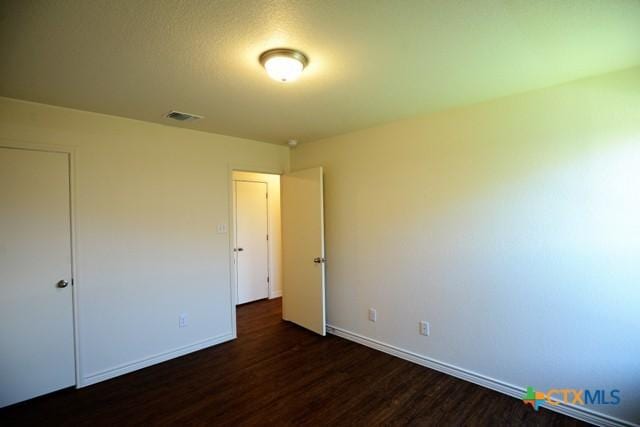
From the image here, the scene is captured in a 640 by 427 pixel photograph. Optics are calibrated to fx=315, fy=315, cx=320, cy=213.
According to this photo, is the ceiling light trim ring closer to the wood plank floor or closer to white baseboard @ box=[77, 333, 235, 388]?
the wood plank floor

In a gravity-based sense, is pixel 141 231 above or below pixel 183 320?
above

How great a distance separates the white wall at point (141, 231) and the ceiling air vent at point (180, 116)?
333 millimetres

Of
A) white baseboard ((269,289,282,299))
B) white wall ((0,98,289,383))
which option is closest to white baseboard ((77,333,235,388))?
white wall ((0,98,289,383))

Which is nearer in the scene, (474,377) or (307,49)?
(307,49)

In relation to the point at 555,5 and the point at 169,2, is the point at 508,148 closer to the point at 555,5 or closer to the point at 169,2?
the point at 555,5

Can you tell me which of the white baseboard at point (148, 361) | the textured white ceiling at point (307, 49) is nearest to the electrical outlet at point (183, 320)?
the white baseboard at point (148, 361)

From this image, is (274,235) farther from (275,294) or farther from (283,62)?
(283,62)

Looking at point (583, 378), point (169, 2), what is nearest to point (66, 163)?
point (169, 2)

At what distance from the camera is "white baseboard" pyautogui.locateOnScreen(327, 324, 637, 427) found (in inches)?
86.1

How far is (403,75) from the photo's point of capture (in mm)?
2139

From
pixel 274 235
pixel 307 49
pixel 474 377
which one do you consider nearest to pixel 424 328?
pixel 474 377

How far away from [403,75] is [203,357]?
328cm

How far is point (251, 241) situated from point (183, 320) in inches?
81.7

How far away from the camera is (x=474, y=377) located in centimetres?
276
